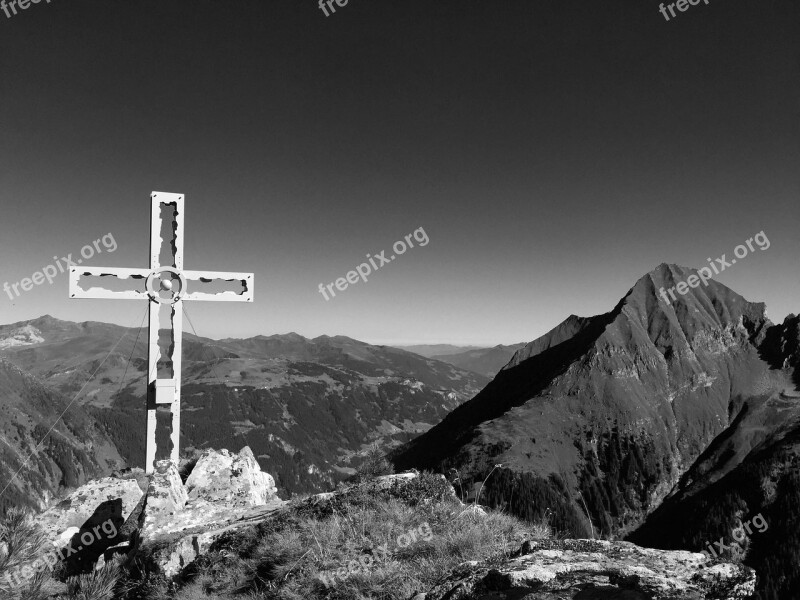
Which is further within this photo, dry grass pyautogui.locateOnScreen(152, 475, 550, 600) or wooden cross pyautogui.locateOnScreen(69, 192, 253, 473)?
wooden cross pyautogui.locateOnScreen(69, 192, 253, 473)

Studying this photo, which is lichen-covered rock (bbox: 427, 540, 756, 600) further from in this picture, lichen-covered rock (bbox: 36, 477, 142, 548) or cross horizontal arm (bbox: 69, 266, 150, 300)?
cross horizontal arm (bbox: 69, 266, 150, 300)

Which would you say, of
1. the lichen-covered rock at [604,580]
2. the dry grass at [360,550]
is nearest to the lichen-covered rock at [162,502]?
the dry grass at [360,550]

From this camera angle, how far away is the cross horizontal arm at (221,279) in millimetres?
15414

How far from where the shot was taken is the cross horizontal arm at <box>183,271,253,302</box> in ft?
50.6

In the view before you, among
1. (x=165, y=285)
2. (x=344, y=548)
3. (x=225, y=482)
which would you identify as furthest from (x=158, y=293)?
(x=344, y=548)

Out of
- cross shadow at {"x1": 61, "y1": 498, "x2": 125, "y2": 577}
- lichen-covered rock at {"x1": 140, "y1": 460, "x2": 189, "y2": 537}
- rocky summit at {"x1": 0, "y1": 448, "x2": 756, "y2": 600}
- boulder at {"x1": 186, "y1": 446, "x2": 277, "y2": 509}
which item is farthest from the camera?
boulder at {"x1": 186, "y1": 446, "x2": 277, "y2": 509}

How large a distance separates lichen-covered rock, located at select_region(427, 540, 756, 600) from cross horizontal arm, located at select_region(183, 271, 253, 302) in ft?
41.1

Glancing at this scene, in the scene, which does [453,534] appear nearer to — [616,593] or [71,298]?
[616,593]

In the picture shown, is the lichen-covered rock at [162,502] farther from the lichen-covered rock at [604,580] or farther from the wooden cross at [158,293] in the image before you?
the lichen-covered rock at [604,580]

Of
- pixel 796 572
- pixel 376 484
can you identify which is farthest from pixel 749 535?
pixel 376 484

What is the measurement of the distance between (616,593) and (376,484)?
6055 millimetres

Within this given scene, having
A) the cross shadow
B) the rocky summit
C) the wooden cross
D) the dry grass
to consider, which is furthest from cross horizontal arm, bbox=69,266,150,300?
the dry grass

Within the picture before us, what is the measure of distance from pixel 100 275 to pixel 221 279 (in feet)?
11.6

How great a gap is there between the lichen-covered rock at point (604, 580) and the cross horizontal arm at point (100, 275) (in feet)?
44.4
